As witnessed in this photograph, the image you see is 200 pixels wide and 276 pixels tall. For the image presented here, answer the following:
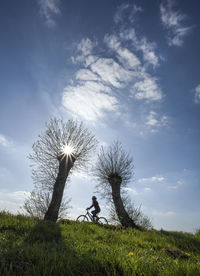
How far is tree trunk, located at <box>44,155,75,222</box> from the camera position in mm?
10889

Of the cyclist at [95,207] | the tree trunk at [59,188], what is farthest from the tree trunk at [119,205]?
the tree trunk at [59,188]

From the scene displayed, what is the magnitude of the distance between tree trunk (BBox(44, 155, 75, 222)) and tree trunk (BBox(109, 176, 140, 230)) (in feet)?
14.4

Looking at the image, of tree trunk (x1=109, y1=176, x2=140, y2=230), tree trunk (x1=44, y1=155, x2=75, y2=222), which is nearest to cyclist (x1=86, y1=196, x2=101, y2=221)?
tree trunk (x1=109, y1=176, x2=140, y2=230)

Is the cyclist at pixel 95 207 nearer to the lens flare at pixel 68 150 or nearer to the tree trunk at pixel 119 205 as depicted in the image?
the tree trunk at pixel 119 205

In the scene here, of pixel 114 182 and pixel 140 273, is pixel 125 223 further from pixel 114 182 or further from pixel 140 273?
pixel 140 273

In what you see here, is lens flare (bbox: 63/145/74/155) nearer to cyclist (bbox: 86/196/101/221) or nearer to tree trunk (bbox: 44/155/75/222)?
tree trunk (bbox: 44/155/75/222)

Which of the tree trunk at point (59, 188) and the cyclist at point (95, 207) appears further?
the cyclist at point (95, 207)

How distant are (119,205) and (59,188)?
5.41m

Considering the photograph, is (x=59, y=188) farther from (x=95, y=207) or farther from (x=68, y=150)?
(x=95, y=207)

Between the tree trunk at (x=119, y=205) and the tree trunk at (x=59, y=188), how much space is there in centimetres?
440

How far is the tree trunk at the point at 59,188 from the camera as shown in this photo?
10889 mm

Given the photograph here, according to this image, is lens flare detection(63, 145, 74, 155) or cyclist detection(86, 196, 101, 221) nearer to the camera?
lens flare detection(63, 145, 74, 155)

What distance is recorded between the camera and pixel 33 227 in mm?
5719

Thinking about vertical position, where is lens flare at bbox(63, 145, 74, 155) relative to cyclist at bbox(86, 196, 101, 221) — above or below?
above
